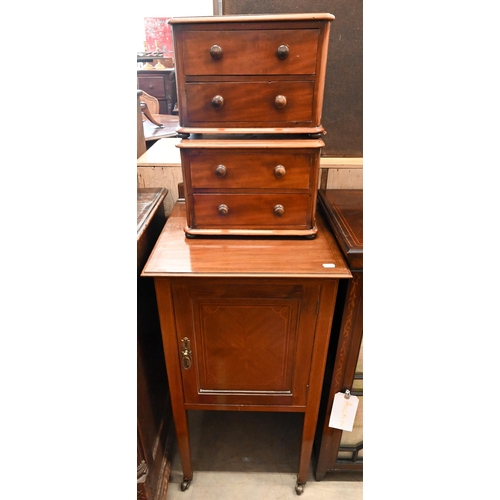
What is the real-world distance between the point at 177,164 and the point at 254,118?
0.44 metres

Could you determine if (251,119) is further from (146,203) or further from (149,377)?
(149,377)

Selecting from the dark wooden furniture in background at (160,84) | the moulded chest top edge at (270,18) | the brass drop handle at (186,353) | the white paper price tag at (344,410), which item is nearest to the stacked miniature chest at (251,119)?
the moulded chest top edge at (270,18)

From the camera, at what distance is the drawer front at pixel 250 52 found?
81 centimetres

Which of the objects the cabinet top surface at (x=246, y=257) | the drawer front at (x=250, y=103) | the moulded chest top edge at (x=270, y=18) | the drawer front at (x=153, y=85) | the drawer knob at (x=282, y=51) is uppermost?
the drawer front at (x=153, y=85)

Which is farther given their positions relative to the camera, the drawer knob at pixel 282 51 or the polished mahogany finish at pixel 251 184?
the polished mahogany finish at pixel 251 184

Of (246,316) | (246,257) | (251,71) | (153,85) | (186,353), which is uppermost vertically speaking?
(153,85)

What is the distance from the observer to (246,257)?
3.06 feet

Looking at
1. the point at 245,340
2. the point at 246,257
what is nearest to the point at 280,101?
the point at 246,257

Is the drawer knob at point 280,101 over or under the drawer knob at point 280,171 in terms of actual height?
over

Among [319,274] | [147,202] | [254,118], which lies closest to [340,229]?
[319,274]

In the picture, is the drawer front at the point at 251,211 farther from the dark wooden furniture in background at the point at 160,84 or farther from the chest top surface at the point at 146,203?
the dark wooden furniture in background at the point at 160,84

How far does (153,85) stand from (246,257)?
2.69 meters

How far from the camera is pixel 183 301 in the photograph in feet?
3.07

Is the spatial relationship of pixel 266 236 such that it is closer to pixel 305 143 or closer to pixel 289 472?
pixel 305 143
